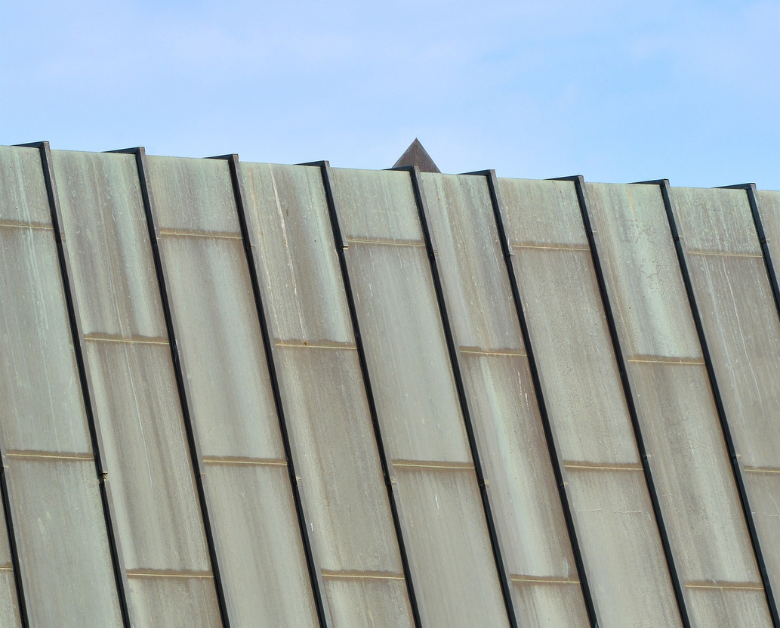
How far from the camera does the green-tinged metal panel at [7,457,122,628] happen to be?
49.0 ft

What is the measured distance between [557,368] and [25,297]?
6.84 metres

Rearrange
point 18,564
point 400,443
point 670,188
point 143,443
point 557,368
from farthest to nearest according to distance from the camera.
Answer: point 670,188, point 557,368, point 400,443, point 143,443, point 18,564

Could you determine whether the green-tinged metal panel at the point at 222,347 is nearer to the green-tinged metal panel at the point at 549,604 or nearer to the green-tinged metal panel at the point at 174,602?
the green-tinged metal panel at the point at 174,602

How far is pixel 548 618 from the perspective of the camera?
55.2ft

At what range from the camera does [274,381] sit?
56.5 ft

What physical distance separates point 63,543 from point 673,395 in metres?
8.30

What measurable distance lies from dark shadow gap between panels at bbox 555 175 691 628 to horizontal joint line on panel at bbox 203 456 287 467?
477cm

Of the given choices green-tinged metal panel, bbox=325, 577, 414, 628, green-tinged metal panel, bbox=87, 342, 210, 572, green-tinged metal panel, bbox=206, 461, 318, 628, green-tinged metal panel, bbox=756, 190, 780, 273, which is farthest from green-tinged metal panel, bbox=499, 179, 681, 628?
green-tinged metal panel, bbox=87, 342, 210, 572

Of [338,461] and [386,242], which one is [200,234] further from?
[338,461]

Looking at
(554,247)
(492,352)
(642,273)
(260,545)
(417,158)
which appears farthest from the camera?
(417,158)

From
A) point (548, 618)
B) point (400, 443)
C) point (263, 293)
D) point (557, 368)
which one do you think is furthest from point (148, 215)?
point (548, 618)

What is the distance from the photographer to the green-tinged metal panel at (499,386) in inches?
678

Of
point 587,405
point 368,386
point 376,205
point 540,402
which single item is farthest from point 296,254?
point 587,405

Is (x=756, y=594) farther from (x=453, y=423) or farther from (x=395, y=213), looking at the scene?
(x=395, y=213)
